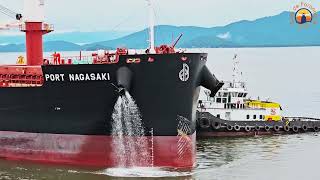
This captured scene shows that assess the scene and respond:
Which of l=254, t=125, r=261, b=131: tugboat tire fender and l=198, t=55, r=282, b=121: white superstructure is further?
l=198, t=55, r=282, b=121: white superstructure

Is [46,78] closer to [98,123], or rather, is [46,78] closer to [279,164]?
[98,123]

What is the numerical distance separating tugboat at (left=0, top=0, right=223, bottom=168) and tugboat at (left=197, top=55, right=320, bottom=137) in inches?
396

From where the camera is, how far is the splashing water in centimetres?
2177

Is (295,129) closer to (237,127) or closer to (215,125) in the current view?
(237,127)

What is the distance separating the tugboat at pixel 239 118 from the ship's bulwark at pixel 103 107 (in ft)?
35.4

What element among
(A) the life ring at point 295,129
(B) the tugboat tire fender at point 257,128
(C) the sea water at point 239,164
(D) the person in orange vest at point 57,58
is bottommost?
(C) the sea water at point 239,164

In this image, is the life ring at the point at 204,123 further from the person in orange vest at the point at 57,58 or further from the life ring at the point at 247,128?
the person in orange vest at the point at 57,58

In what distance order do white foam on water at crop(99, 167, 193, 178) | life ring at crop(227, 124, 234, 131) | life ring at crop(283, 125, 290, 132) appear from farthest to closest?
life ring at crop(283, 125, 290, 132) → life ring at crop(227, 124, 234, 131) → white foam on water at crop(99, 167, 193, 178)

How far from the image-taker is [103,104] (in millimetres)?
21984

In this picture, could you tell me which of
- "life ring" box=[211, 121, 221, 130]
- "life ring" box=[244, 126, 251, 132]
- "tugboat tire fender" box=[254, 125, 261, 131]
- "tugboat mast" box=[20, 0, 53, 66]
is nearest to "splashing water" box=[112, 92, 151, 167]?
"tugboat mast" box=[20, 0, 53, 66]

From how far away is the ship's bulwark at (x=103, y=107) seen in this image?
21688 millimetres

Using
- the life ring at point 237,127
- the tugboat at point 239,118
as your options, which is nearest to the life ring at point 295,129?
the tugboat at point 239,118

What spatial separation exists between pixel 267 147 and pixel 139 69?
11.8 metres

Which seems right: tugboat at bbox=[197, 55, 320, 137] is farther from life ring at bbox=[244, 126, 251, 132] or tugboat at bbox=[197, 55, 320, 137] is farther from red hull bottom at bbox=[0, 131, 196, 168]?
red hull bottom at bbox=[0, 131, 196, 168]
